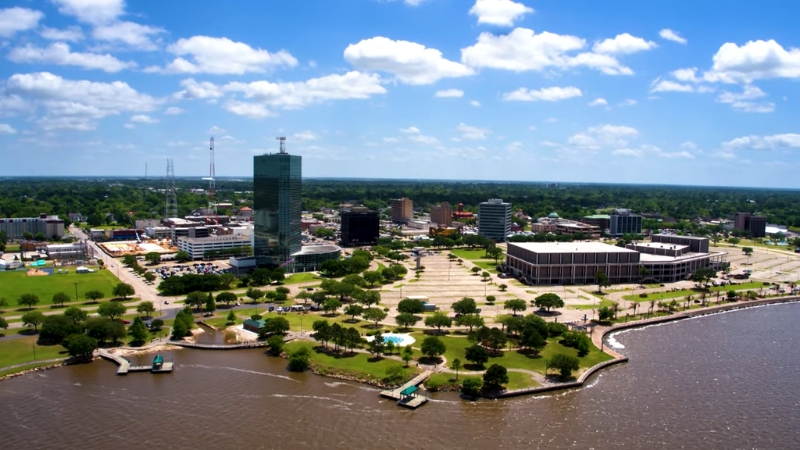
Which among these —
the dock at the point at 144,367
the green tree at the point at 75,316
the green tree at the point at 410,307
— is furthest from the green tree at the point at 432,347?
the green tree at the point at 75,316

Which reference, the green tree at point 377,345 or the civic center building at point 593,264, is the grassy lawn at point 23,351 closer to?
the green tree at point 377,345

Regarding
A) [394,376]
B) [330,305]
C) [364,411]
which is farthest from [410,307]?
[364,411]

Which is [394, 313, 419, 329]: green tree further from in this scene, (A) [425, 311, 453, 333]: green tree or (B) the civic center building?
(B) the civic center building

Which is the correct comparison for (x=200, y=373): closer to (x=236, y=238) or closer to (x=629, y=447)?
(x=629, y=447)

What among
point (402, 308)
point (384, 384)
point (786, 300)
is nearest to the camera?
point (384, 384)

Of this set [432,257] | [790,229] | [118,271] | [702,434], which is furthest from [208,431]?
[790,229]
